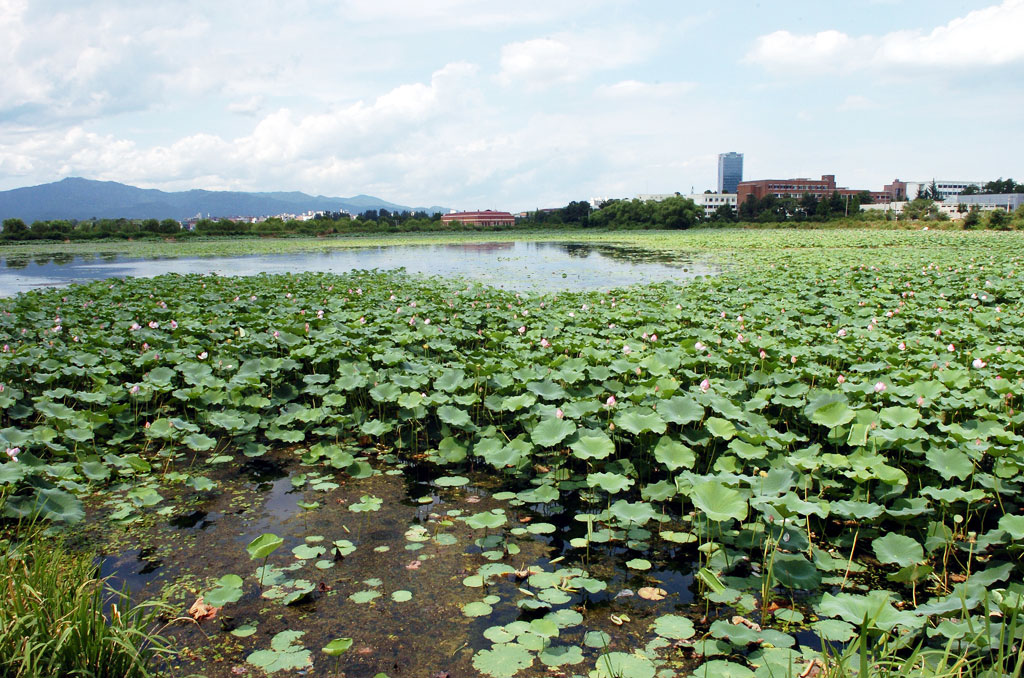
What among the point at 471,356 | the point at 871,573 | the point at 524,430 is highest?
the point at 471,356

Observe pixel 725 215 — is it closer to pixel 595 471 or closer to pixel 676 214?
pixel 676 214

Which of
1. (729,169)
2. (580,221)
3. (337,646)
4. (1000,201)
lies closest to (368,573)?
(337,646)

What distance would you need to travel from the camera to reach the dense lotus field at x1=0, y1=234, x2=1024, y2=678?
2.09 metres

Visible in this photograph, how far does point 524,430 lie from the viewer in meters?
3.84

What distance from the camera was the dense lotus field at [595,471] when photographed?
209 cm

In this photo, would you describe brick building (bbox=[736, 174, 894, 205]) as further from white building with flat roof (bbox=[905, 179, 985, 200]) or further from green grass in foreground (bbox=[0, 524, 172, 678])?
green grass in foreground (bbox=[0, 524, 172, 678])

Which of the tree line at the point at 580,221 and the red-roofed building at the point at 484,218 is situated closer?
the tree line at the point at 580,221

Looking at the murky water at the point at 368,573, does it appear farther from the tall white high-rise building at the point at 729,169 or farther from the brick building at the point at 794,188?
the tall white high-rise building at the point at 729,169

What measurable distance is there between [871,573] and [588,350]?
2561 millimetres

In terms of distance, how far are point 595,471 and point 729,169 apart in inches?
7741

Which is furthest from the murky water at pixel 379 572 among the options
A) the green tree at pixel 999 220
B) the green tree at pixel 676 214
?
the green tree at pixel 676 214

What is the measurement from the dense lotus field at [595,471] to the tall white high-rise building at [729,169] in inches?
7450

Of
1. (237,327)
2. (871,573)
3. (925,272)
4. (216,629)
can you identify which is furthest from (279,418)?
(925,272)

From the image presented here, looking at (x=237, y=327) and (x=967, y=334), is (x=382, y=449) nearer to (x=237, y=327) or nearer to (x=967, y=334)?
(x=237, y=327)
